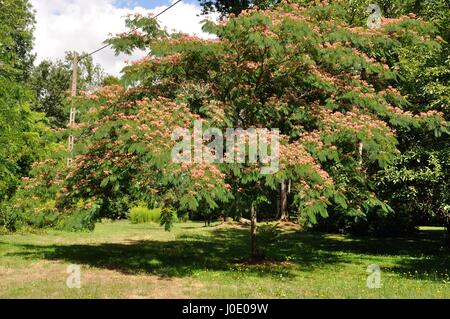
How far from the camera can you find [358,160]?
47.4 ft

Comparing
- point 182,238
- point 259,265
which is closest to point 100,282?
point 259,265

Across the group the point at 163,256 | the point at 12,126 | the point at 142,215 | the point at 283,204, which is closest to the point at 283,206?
the point at 283,204

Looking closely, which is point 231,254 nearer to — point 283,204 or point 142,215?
point 283,204

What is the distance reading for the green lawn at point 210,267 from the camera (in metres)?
10.5

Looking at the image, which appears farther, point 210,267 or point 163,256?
point 163,256

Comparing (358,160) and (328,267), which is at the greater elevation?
(358,160)

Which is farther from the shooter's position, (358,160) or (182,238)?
(182,238)

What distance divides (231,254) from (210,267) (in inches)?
139

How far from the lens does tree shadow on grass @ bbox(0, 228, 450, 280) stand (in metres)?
14.1

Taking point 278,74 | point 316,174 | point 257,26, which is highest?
point 257,26

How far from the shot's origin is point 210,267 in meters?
14.2

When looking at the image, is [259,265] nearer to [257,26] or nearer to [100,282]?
[100,282]

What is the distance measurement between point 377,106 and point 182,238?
1389cm

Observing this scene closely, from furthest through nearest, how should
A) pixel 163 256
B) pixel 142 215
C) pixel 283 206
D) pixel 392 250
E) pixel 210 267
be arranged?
pixel 283 206, pixel 142 215, pixel 392 250, pixel 163 256, pixel 210 267
